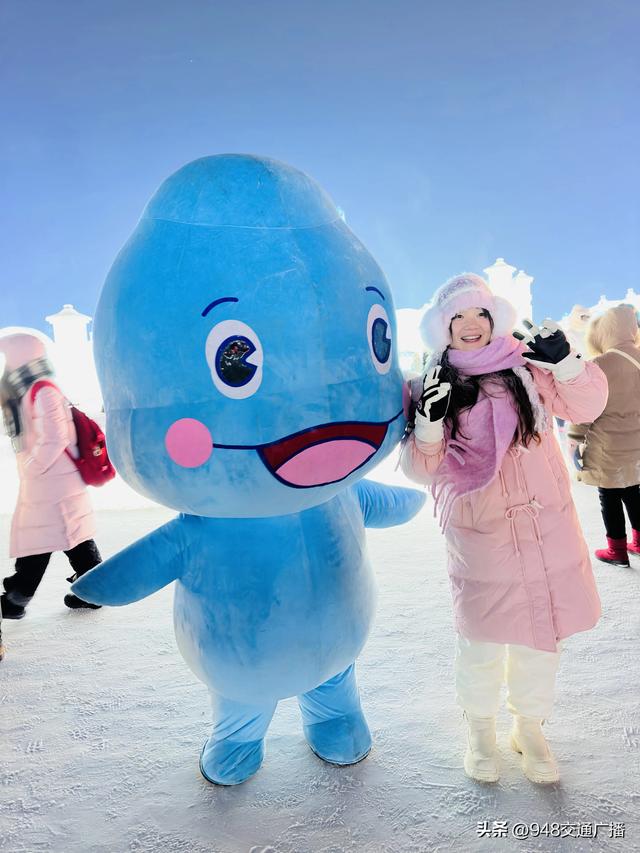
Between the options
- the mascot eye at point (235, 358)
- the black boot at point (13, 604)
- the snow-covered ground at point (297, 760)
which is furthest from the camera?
the black boot at point (13, 604)

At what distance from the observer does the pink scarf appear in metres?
1.46

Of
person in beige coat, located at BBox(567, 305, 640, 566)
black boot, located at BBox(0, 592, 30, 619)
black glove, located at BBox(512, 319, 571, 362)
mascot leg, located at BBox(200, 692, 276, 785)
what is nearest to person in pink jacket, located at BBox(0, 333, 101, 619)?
black boot, located at BBox(0, 592, 30, 619)

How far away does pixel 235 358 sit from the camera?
1221 mm

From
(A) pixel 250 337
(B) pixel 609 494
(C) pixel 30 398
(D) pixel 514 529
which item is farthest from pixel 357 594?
(B) pixel 609 494

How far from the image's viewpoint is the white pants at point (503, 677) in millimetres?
1550

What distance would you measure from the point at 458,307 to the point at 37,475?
207 cm

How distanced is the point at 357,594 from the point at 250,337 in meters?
0.73

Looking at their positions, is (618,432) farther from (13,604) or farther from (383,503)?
(13,604)

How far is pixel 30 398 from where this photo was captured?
263cm

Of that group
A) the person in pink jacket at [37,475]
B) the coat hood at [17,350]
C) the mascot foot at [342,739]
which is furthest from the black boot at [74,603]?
the mascot foot at [342,739]

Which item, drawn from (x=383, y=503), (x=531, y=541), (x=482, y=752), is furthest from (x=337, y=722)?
(x=531, y=541)

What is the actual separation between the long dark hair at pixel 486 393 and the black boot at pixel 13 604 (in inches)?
88.5

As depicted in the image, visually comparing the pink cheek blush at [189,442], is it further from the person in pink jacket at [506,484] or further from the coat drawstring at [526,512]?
the coat drawstring at [526,512]

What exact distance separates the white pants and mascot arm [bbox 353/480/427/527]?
393 mm
